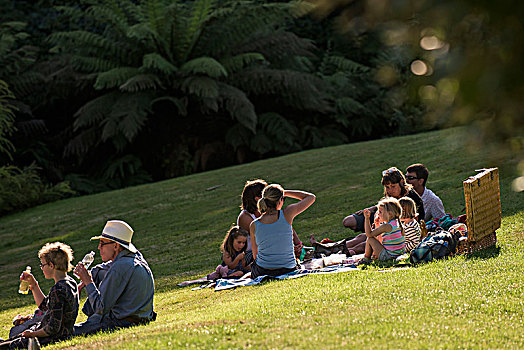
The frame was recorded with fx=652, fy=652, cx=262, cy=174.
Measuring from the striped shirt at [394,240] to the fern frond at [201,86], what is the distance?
1117 centimetres

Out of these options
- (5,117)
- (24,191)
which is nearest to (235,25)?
(5,117)

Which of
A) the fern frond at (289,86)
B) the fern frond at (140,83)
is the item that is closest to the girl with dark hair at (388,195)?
the fern frond at (140,83)

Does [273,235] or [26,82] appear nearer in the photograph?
[273,235]

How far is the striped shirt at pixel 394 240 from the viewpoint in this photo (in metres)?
6.92

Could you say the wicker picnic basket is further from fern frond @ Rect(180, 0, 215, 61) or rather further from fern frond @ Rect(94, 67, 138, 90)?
fern frond @ Rect(180, 0, 215, 61)

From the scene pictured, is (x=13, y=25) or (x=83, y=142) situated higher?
(x=13, y=25)

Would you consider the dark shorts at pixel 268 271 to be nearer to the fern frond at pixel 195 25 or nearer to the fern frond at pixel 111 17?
the fern frond at pixel 195 25

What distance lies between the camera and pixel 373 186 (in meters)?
12.4

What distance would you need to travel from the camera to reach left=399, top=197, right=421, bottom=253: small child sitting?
705cm

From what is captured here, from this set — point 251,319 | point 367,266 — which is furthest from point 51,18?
point 251,319

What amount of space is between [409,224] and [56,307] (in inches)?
151

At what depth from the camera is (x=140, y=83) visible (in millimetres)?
17922

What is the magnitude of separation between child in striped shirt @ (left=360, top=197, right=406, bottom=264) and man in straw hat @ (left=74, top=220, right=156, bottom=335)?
2.61 metres

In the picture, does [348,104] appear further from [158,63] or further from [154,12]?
[154,12]
